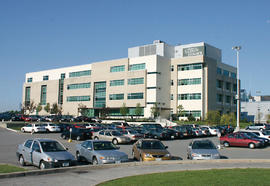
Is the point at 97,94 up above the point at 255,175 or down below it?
above

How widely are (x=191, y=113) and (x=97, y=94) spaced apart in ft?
98.9

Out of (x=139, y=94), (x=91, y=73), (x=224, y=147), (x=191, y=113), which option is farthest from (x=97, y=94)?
(x=224, y=147)

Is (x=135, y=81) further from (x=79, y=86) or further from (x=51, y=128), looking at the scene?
(x=51, y=128)

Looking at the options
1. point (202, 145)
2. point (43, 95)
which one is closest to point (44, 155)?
point (202, 145)

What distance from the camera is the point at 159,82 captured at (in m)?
79.4

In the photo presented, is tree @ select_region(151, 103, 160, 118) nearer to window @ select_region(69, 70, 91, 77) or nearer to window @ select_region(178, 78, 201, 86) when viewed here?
window @ select_region(178, 78, 201, 86)

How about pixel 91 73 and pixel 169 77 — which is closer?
pixel 169 77

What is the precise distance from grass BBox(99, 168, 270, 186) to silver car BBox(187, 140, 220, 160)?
16.1 feet

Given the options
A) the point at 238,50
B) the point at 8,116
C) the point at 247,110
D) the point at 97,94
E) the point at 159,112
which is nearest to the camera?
the point at 238,50

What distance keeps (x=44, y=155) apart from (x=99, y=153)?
287cm

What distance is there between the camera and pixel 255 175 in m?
12.0

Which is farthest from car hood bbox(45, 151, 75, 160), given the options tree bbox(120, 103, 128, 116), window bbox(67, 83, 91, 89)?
window bbox(67, 83, 91, 89)

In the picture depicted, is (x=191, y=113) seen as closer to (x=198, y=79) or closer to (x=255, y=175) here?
(x=198, y=79)

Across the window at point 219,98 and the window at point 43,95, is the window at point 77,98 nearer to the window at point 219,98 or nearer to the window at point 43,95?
the window at point 43,95
